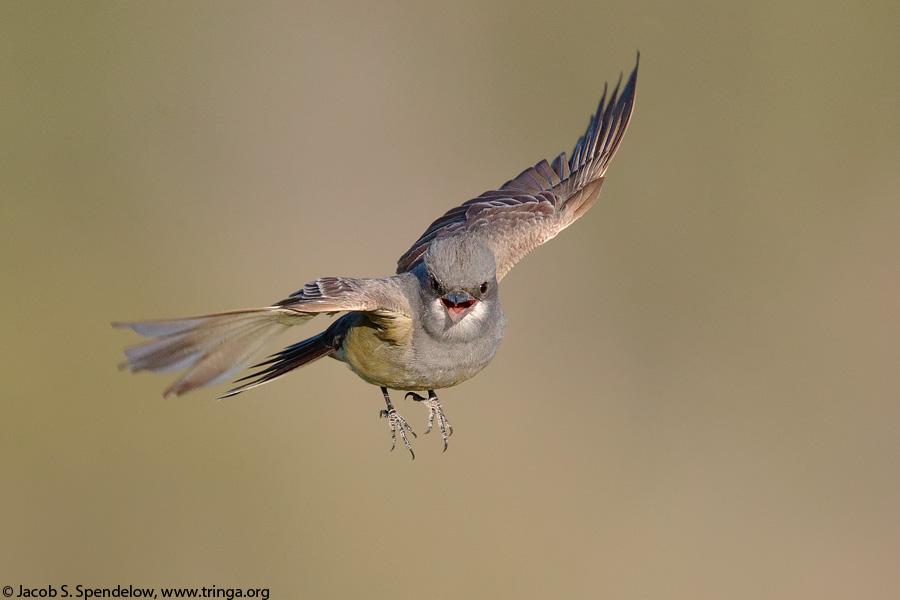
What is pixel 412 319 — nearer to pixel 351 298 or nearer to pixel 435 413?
pixel 351 298

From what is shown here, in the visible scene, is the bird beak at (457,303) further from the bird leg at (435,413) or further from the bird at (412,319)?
the bird leg at (435,413)

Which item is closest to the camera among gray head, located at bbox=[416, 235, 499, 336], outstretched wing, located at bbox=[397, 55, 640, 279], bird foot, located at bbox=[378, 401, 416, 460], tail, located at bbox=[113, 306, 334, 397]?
tail, located at bbox=[113, 306, 334, 397]

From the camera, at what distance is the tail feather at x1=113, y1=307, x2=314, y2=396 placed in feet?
13.8

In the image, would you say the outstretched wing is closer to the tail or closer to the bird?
the bird

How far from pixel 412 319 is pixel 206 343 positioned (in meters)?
1.22

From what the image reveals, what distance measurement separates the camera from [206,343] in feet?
14.9

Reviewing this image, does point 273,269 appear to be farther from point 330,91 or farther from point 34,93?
point 34,93

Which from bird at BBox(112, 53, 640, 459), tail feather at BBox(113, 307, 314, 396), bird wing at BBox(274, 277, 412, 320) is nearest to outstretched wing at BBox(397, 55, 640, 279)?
bird at BBox(112, 53, 640, 459)

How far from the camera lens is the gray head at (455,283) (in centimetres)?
507

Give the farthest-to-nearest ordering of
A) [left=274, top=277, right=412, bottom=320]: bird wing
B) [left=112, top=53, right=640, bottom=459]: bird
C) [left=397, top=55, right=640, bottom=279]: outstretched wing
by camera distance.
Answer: [left=397, top=55, right=640, bottom=279]: outstretched wing < [left=274, top=277, right=412, bottom=320]: bird wing < [left=112, top=53, right=640, bottom=459]: bird

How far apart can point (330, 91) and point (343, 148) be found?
3.22 feet

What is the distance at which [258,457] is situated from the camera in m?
10.0

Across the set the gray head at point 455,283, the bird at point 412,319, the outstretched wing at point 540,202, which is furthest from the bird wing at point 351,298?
the outstretched wing at point 540,202

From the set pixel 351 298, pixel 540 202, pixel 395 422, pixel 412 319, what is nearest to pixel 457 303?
pixel 412 319
